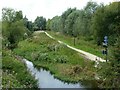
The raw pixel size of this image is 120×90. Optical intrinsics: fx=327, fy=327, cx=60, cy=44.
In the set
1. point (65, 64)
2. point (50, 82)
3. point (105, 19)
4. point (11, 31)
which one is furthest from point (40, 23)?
point (50, 82)

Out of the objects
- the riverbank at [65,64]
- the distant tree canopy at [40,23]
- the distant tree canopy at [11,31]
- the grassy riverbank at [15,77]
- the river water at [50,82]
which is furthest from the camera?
the distant tree canopy at [40,23]

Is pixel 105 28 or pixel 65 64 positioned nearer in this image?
pixel 65 64

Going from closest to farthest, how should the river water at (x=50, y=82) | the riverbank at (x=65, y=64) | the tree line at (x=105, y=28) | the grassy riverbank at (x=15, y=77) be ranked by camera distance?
the tree line at (x=105, y=28) < the grassy riverbank at (x=15, y=77) < the river water at (x=50, y=82) < the riverbank at (x=65, y=64)

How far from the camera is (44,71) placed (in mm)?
36125

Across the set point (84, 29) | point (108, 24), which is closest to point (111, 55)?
point (108, 24)

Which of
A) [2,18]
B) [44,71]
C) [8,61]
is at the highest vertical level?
[2,18]

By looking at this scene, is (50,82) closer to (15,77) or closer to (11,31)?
(15,77)

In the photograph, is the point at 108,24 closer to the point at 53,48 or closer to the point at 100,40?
the point at 100,40

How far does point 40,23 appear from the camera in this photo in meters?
159

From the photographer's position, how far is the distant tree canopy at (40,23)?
150875 millimetres

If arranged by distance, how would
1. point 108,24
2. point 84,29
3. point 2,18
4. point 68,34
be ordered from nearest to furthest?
point 108,24
point 2,18
point 84,29
point 68,34

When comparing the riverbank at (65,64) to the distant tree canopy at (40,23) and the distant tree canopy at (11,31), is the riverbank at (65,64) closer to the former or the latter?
the distant tree canopy at (11,31)

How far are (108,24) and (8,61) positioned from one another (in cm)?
2629

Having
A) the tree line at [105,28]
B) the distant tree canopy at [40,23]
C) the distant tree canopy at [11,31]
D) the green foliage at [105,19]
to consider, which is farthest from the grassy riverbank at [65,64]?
the distant tree canopy at [40,23]
